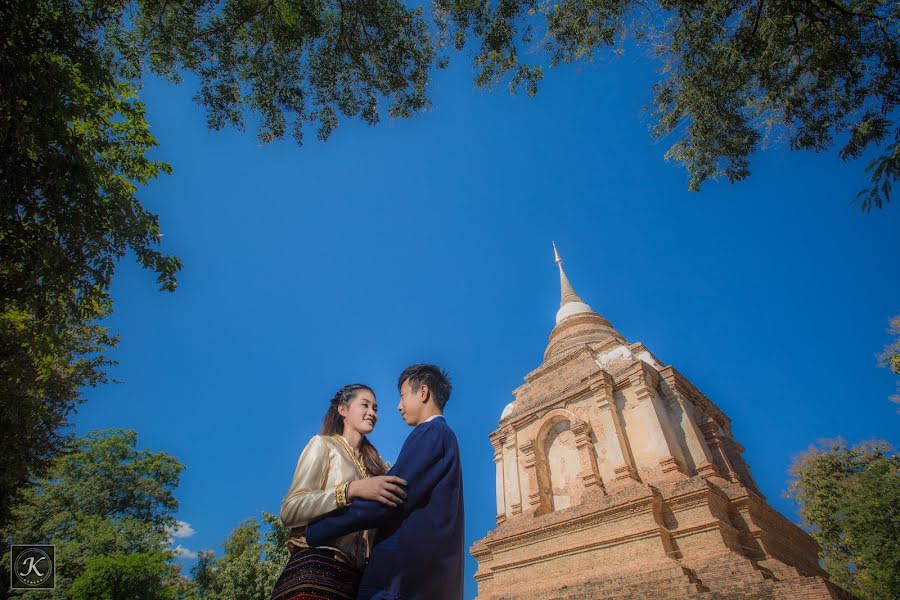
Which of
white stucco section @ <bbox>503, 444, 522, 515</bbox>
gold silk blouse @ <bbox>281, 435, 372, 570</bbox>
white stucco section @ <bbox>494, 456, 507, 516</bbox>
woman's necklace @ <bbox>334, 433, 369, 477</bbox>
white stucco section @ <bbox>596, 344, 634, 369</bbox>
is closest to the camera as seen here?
gold silk blouse @ <bbox>281, 435, 372, 570</bbox>

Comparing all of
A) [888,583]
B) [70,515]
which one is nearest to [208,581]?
[70,515]

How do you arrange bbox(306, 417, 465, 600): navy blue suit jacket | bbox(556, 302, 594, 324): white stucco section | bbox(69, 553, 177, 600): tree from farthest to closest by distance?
bbox(556, 302, 594, 324): white stucco section → bbox(69, 553, 177, 600): tree → bbox(306, 417, 465, 600): navy blue suit jacket

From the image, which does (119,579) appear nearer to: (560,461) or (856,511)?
(560,461)

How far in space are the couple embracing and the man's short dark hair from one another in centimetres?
28

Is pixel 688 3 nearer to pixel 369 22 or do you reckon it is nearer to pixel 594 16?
pixel 594 16

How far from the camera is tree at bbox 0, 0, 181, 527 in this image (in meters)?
5.26

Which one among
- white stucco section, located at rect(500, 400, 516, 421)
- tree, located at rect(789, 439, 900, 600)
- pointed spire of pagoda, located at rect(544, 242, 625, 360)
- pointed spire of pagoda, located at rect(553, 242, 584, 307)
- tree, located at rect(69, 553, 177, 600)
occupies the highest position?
pointed spire of pagoda, located at rect(553, 242, 584, 307)

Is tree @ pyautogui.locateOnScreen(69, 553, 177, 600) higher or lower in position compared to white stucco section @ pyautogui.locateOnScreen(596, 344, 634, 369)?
lower

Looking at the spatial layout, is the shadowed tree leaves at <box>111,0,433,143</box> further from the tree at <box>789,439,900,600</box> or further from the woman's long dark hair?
the tree at <box>789,439,900,600</box>

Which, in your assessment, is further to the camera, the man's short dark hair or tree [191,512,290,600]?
tree [191,512,290,600]

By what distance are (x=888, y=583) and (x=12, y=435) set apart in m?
23.6

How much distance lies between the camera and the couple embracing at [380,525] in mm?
2209
